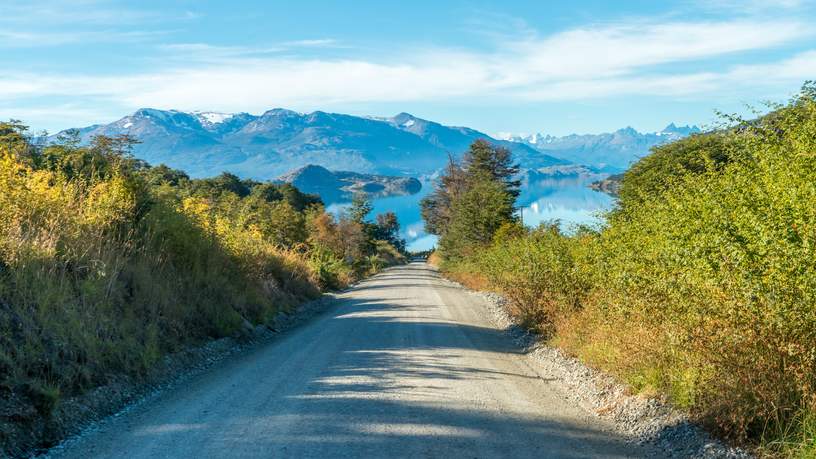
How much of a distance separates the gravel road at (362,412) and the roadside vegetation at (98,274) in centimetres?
104

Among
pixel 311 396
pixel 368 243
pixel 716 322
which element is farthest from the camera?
pixel 368 243

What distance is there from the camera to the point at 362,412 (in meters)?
7.90

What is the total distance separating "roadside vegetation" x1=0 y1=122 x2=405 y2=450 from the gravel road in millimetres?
1044

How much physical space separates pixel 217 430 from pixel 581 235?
385 inches

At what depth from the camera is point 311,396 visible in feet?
28.7

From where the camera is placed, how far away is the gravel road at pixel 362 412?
21.7ft

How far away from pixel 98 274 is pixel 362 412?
19.1 ft

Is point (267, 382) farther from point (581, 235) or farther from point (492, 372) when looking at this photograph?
point (581, 235)

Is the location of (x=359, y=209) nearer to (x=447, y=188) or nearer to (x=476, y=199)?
(x=447, y=188)

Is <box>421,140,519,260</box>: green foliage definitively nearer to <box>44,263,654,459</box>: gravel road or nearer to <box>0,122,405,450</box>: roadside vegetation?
<box>0,122,405,450</box>: roadside vegetation

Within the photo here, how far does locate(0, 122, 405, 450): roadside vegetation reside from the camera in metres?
8.33

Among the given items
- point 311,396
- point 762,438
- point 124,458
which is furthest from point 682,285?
point 124,458

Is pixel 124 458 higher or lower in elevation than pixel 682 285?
lower

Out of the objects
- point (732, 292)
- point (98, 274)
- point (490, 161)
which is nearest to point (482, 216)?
point (490, 161)
